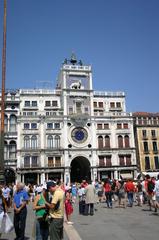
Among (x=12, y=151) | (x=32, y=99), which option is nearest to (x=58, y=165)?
(x=12, y=151)

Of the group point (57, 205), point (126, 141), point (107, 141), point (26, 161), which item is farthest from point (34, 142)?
point (57, 205)

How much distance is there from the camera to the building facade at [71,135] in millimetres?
48750

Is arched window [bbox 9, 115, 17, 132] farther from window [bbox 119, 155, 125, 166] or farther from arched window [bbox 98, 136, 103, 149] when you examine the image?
window [bbox 119, 155, 125, 166]

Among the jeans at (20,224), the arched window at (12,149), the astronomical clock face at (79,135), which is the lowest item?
the jeans at (20,224)

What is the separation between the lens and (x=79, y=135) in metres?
51.2

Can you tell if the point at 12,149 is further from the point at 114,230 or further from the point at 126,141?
the point at 114,230

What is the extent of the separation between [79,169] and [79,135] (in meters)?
7.97

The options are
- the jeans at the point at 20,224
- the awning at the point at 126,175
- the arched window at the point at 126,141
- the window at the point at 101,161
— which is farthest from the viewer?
the arched window at the point at 126,141

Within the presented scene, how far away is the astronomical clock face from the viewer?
50878mm

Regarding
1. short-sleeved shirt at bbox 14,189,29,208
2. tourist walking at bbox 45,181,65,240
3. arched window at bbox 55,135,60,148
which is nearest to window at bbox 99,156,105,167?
arched window at bbox 55,135,60,148

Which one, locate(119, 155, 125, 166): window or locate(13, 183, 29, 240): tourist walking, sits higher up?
locate(119, 155, 125, 166): window

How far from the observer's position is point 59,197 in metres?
6.95

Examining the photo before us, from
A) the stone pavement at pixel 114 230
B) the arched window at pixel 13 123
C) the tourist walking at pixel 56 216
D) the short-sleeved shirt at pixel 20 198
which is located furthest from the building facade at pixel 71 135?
the tourist walking at pixel 56 216

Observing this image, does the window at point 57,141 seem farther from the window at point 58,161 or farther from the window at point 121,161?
the window at point 121,161
